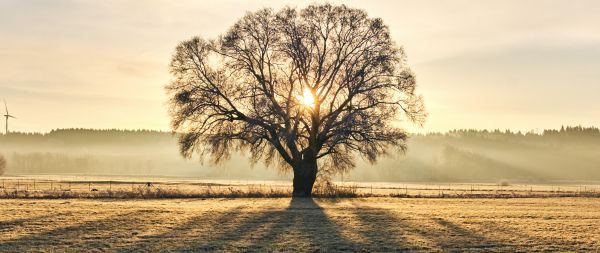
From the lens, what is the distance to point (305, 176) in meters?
51.3

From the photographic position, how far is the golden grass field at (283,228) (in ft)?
82.8

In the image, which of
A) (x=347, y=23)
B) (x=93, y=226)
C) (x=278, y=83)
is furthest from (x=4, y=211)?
(x=347, y=23)

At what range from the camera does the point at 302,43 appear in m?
49.3

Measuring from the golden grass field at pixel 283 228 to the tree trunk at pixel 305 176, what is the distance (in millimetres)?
8752

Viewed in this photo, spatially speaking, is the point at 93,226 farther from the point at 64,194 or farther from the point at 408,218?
the point at 64,194

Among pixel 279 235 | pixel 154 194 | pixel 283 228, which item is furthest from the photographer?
pixel 154 194

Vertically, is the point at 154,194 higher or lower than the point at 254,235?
higher

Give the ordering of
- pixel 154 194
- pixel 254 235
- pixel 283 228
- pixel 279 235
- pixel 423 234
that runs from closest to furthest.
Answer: pixel 254 235 < pixel 279 235 < pixel 423 234 < pixel 283 228 < pixel 154 194

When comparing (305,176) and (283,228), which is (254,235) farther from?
(305,176)

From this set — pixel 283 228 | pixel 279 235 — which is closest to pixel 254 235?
pixel 279 235

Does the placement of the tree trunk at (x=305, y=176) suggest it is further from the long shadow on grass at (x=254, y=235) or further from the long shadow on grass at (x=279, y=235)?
the long shadow on grass at (x=254, y=235)

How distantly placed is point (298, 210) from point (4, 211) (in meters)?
17.0

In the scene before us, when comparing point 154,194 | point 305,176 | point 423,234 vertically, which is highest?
point 305,176

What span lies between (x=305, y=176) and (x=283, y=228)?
70.0 ft
